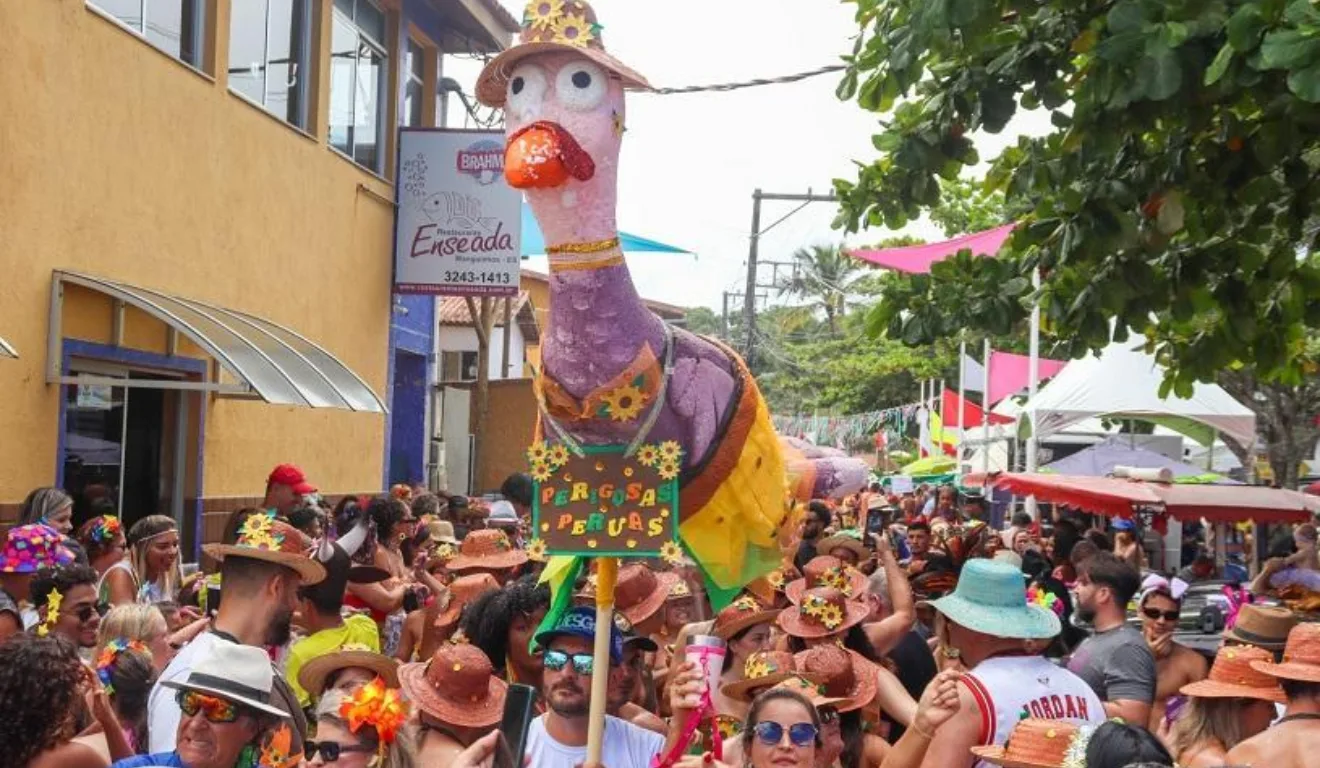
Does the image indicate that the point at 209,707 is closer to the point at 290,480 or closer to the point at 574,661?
the point at 574,661

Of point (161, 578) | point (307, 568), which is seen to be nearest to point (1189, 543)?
point (161, 578)

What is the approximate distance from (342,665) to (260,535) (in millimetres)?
648

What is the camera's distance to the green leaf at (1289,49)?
17.6ft

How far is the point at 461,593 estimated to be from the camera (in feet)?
25.0

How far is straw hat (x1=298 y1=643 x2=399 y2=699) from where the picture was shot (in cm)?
541

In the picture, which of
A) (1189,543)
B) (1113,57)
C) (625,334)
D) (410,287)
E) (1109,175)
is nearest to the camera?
(625,334)

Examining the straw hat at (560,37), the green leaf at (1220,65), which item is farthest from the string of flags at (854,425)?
the straw hat at (560,37)

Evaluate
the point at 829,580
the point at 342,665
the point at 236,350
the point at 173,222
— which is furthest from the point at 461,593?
the point at 173,222

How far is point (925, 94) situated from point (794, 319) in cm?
6864

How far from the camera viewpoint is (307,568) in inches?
225

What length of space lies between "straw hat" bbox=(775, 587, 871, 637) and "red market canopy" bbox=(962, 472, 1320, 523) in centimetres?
808

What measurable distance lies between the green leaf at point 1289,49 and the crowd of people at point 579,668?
6.53 ft

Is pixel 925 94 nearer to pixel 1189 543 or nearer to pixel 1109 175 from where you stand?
pixel 1109 175

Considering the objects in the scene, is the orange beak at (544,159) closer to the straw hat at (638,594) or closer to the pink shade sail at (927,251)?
the straw hat at (638,594)
